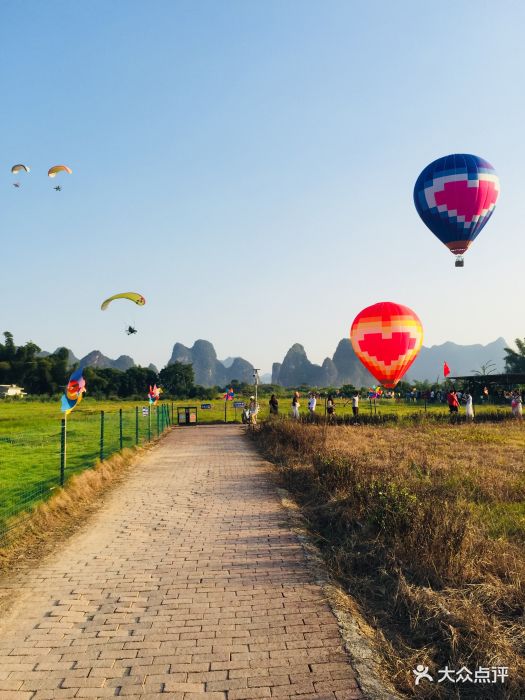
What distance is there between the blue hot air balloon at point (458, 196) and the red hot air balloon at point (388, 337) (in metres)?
4.13

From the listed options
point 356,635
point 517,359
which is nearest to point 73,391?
point 356,635

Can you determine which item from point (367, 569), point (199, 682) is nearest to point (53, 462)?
point (367, 569)

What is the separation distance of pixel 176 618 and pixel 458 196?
906 inches

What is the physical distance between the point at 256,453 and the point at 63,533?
9.46m

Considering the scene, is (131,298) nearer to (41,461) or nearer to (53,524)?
(41,461)

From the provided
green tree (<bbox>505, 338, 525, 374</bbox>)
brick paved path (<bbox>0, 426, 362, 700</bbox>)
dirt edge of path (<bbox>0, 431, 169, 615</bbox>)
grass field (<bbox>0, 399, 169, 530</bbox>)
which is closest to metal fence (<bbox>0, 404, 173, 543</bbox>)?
grass field (<bbox>0, 399, 169, 530</bbox>)

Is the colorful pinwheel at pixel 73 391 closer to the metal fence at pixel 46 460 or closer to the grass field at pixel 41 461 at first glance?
the metal fence at pixel 46 460

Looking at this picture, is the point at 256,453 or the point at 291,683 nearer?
the point at 291,683

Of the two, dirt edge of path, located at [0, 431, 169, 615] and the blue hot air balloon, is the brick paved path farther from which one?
the blue hot air balloon

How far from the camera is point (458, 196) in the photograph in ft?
76.7

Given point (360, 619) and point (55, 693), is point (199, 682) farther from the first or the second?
point (360, 619)

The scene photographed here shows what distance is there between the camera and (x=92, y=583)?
18.8ft

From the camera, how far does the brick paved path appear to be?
3701 mm
